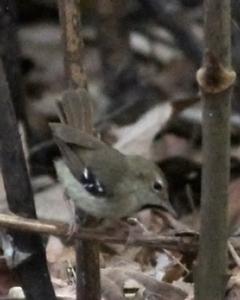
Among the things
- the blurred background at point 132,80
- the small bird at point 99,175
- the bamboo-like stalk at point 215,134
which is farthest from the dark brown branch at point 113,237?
the blurred background at point 132,80

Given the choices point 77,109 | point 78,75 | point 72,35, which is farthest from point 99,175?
point 72,35

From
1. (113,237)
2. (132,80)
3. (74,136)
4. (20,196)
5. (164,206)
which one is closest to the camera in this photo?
(113,237)

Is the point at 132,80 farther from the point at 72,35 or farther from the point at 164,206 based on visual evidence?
the point at 72,35

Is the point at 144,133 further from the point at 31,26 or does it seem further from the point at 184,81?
the point at 31,26

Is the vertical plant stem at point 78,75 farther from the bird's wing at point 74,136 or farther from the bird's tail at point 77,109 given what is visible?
the bird's wing at point 74,136

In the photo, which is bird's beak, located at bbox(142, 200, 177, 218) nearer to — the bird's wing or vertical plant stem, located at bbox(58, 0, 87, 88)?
the bird's wing

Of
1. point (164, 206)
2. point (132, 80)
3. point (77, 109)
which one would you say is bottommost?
point (132, 80)

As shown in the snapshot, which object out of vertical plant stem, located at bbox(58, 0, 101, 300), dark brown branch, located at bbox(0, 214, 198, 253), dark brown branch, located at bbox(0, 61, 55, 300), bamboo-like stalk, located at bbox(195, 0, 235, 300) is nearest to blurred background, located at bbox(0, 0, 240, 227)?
vertical plant stem, located at bbox(58, 0, 101, 300)
